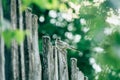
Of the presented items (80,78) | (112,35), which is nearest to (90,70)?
(80,78)

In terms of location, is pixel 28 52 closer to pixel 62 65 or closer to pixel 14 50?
pixel 14 50

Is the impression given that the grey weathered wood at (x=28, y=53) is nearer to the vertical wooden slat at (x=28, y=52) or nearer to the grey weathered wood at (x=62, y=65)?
the vertical wooden slat at (x=28, y=52)

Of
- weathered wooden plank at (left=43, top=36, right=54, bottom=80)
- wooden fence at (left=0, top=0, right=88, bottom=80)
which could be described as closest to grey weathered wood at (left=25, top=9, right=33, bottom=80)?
wooden fence at (left=0, top=0, right=88, bottom=80)

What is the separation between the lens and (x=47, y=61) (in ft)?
11.9

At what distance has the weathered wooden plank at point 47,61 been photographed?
142 inches

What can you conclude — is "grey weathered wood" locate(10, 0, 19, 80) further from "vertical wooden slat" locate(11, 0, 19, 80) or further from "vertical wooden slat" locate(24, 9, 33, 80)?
"vertical wooden slat" locate(24, 9, 33, 80)

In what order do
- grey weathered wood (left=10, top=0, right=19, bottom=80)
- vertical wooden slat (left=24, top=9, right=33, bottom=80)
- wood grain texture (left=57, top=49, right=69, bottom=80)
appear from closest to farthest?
1. grey weathered wood (left=10, top=0, right=19, bottom=80)
2. vertical wooden slat (left=24, top=9, right=33, bottom=80)
3. wood grain texture (left=57, top=49, right=69, bottom=80)

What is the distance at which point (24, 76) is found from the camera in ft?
10.2

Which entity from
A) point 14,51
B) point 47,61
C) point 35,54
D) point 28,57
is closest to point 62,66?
point 47,61

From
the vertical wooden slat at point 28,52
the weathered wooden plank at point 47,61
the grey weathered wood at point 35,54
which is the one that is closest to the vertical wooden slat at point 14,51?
the vertical wooden slat at point 28,52

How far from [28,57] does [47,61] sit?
1.21ft

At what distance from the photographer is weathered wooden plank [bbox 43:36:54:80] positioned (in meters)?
3.60

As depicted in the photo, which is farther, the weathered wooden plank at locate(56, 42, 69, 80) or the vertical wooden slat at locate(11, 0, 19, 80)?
the weathered wooden plank at locate(56, 42, 69, 80)

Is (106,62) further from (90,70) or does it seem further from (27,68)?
(90,70)
